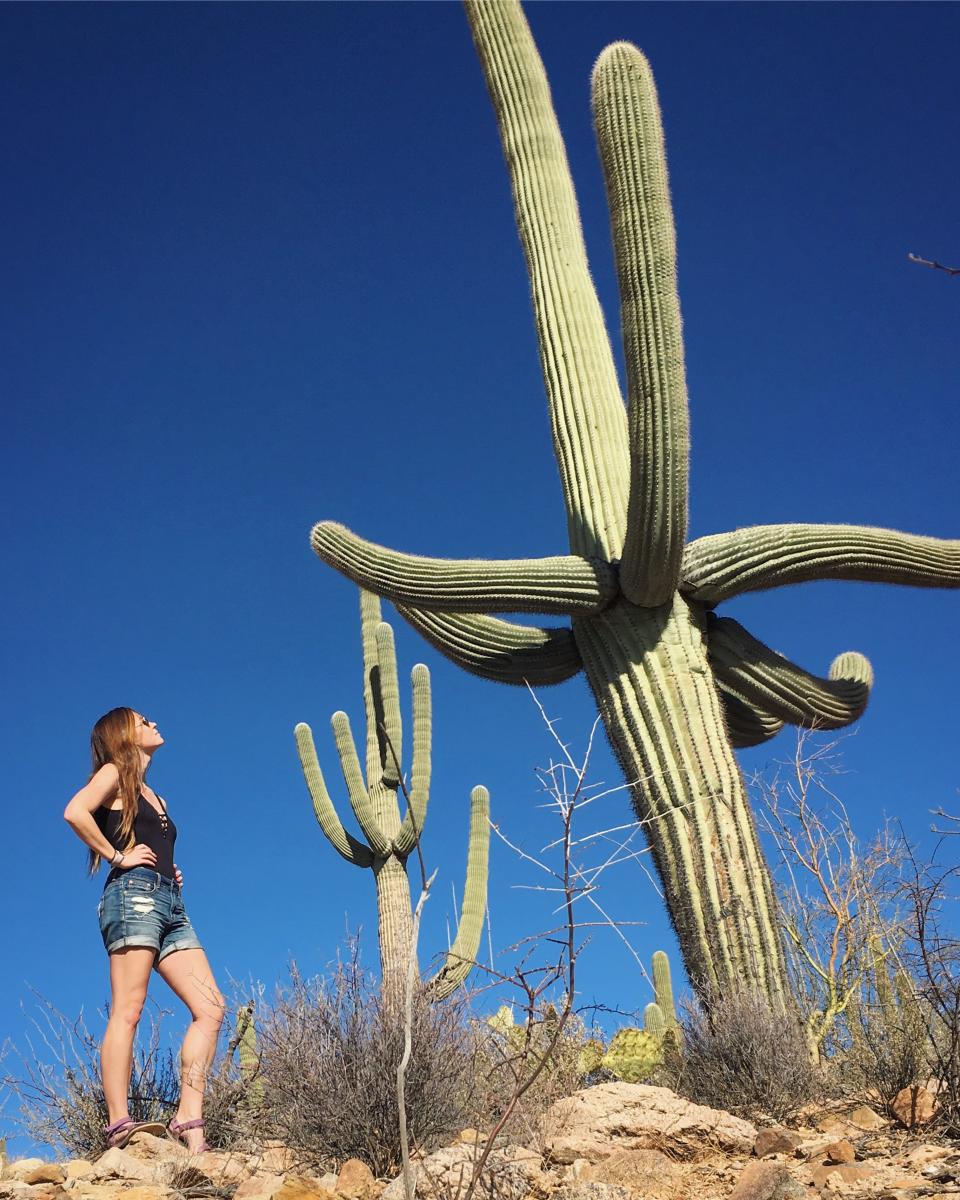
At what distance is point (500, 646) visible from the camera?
8258mm

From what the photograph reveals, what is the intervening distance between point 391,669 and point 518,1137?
832 cm

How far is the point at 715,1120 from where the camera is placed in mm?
4238

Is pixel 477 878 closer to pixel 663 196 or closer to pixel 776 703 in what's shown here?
pixel 776 703

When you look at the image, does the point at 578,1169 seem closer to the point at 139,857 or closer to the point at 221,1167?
the point at 221,1167

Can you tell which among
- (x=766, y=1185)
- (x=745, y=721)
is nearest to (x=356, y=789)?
(x=745, y=721)

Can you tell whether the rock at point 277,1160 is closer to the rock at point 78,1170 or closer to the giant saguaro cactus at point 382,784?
the rock at point 78,1170

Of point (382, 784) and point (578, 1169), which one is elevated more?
point (382, 784)

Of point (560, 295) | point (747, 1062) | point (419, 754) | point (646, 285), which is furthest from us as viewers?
point (419, 754)

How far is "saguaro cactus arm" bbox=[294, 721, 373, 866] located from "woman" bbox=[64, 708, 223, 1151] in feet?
22.5

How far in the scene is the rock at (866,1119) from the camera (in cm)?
454

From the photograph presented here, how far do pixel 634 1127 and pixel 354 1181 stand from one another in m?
0.99

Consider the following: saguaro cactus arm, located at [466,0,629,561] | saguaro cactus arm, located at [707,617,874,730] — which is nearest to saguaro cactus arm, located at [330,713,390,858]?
saguaro cactus arm, located at [466,0,629,561]

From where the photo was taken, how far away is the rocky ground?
134 inches

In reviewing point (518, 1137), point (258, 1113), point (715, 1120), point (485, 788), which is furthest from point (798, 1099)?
point (485, 788)
